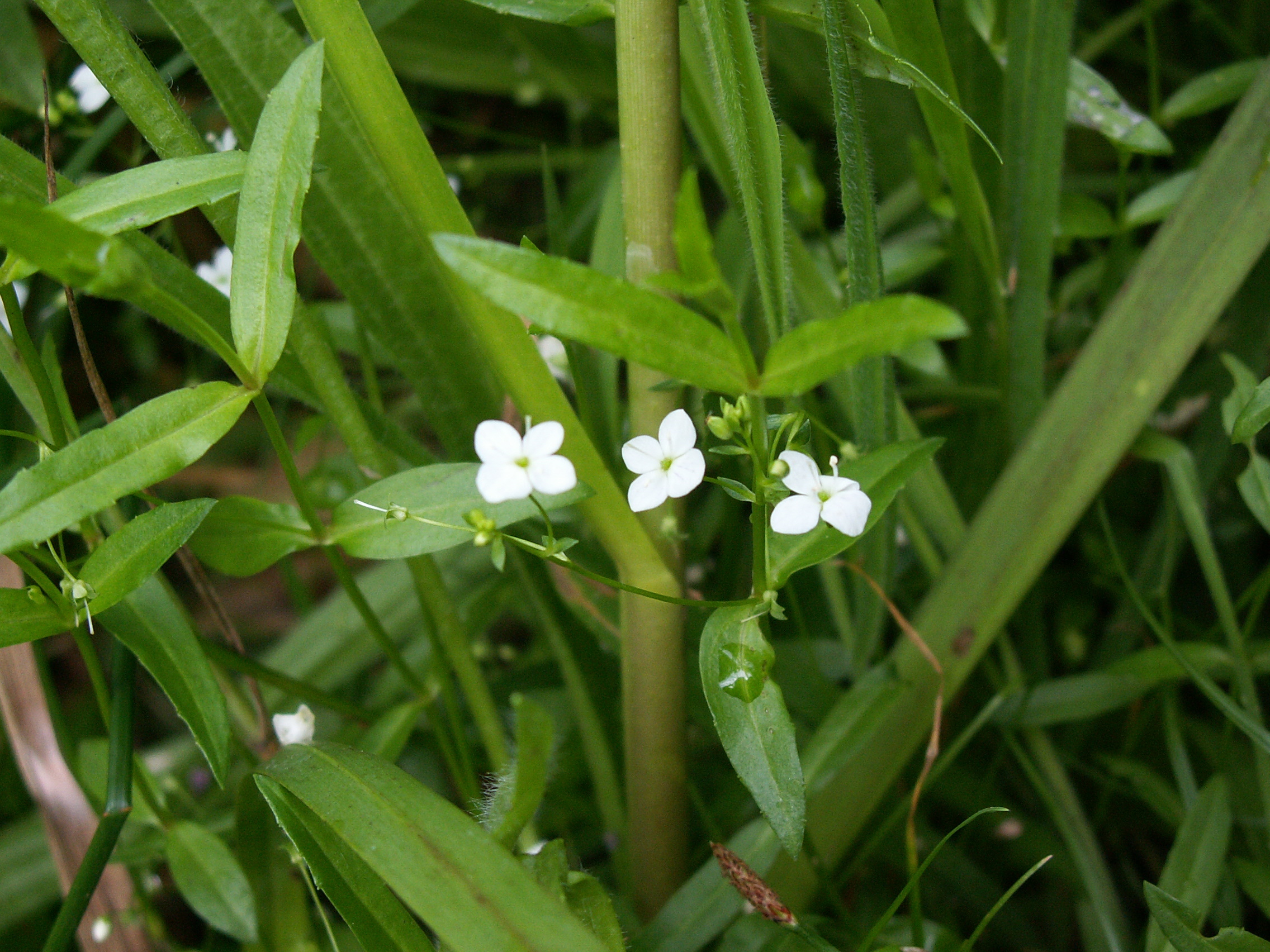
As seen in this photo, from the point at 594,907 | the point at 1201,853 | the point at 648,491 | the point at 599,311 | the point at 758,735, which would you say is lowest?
the point at 1201,853

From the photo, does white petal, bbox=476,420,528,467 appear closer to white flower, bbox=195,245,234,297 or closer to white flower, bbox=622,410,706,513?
white flower, bbox=622,410,706,513

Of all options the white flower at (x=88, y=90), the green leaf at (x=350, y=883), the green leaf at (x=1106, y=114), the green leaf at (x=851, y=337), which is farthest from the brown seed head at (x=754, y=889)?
the white flower at (x=88, y=90)

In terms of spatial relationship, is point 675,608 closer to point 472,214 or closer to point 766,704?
point 766,704

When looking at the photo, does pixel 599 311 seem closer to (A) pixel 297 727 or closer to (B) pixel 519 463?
(B) pixel 519 463

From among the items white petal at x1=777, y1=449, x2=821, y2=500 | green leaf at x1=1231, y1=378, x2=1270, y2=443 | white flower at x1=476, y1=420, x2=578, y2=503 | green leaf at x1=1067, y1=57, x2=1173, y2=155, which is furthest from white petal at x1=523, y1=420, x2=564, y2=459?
green leaf at x1=1067, y1=57, x2=1173, y2=155

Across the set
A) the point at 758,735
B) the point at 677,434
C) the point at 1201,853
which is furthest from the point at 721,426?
the point at 1201,853

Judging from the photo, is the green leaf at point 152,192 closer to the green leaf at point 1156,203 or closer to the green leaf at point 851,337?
the green leaf at point 851,337
